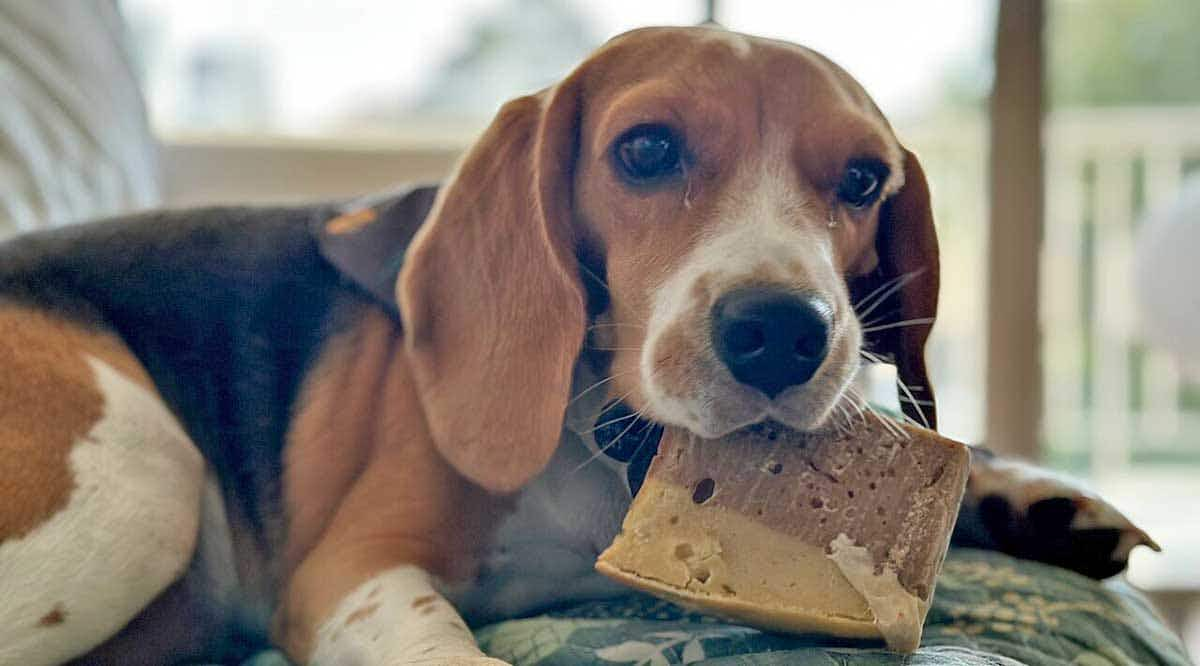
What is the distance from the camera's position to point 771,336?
80 centimetres

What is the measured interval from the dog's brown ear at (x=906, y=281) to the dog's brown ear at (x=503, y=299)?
27 cm

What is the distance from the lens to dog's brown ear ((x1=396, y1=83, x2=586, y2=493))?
3.21 ft

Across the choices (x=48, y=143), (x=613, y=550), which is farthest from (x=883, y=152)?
(x=48, y=143)

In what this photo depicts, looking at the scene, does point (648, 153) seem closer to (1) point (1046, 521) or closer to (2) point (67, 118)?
(1) point (1046, 521)

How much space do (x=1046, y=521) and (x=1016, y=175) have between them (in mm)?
1555

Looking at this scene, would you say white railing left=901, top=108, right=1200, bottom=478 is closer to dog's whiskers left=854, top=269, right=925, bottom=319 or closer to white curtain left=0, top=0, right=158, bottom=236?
dog's whiskers left=854, top=269, right=925, bottom=319

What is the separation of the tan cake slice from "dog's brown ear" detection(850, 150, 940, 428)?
16 centimetres

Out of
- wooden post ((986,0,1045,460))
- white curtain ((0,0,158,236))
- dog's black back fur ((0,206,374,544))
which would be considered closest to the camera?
dog's black back fur ((0,206,374,544))

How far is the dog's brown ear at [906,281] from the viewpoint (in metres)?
0.97

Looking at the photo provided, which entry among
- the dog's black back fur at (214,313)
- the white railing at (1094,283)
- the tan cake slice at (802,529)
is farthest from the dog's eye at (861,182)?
the white railing at (1094,283)

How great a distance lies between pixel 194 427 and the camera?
49.2 inches

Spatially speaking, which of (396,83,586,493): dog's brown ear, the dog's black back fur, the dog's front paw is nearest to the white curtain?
the dog's black back fur

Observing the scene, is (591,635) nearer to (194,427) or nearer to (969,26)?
(194,427)

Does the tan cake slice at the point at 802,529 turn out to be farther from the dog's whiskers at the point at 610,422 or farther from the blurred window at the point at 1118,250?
the blurred window at the point at 1118,250
